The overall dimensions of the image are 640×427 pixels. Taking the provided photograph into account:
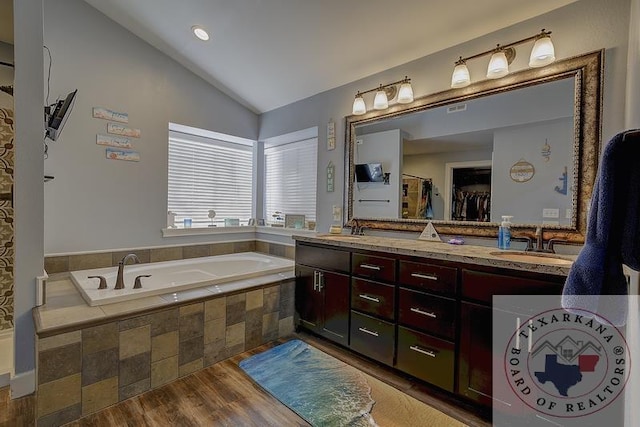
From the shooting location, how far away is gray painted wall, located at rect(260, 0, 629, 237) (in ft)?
5.46

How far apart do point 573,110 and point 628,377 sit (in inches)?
57.2

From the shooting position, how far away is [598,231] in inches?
28.1

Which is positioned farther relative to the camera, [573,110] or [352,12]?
[352,12]

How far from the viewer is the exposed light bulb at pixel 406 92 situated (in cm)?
243

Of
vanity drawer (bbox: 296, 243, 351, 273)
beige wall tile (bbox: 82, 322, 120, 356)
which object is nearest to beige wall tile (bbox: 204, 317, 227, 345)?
beige wall tile (bbox: 82, 322, 120, 356)

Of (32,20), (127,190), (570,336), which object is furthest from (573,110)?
(127,190)

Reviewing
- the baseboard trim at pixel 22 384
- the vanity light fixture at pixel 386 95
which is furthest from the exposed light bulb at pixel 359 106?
the baseboard trim at pixel 22 384

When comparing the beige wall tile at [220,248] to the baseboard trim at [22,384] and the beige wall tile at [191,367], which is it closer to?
the beige wall tile at [191,367]

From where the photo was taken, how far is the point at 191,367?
2080 millimetres

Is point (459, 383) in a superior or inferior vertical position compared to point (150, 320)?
inferior

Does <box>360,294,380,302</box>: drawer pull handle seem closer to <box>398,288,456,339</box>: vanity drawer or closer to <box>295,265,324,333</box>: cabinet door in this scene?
<box>398,288,456,339</box>: vanity drawer

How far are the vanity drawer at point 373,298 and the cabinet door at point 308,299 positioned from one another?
39cm

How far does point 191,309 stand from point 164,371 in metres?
0.41

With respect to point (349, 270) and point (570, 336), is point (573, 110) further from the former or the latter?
point (349, 270)
